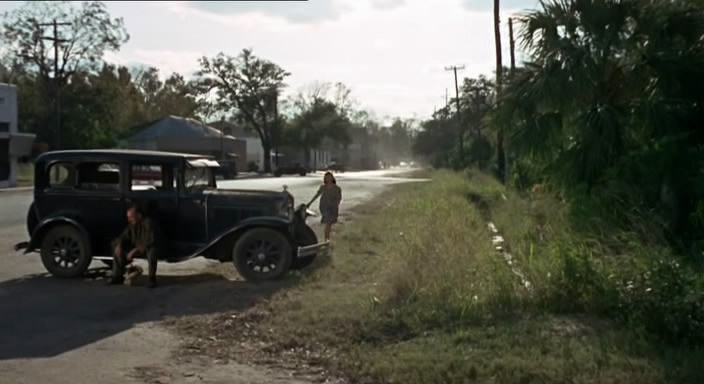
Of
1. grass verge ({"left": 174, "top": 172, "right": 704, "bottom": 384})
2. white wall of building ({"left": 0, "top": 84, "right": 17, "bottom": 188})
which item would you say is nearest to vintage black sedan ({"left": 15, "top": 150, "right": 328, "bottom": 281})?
grass verge ({"left": 174, "top": 172, "right": 704, "bottom": 384})

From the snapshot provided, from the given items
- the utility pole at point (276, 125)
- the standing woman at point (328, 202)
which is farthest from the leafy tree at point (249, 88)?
the standing woman at point (328, 202)

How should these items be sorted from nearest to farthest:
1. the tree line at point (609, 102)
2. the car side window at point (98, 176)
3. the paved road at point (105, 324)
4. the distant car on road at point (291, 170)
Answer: the paved road at point (105, 324) < the car side window at point (98, 176) < the tree line at point (609, 102) < the distant car on road at point (291, 170)

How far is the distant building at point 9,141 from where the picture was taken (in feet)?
170

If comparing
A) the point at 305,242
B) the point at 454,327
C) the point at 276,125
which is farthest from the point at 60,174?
the point at 276,125

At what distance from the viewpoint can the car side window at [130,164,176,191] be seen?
1213 centimetres

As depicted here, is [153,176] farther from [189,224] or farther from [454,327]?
[454,327]

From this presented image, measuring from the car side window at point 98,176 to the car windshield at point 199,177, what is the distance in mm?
941

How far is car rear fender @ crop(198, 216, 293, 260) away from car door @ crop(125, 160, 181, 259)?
1.64ft

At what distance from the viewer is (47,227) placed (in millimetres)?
12289

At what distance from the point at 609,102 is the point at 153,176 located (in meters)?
8.33

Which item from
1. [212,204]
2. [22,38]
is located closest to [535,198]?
[212,204]

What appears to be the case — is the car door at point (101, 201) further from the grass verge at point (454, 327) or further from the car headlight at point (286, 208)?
the grass verge at point (454, 327)

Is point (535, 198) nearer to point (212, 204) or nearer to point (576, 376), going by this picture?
point (212, 204)

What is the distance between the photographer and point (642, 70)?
15758 mm
